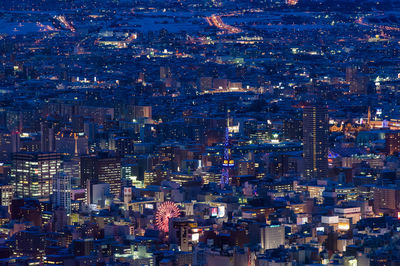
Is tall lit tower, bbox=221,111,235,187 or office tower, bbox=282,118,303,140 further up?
office tower, bbox=282,118,303,140

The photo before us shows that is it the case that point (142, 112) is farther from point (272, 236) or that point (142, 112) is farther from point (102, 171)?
point (272, 236)

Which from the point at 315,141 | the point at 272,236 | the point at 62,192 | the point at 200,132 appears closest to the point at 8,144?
the point at 200,132

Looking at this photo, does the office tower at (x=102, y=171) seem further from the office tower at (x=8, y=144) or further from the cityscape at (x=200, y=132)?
the office tower at (x=8, y=144)

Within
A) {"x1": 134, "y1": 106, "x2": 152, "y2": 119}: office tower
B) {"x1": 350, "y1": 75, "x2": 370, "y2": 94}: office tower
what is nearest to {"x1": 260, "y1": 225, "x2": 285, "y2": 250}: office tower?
{"x1": 134, "y1": 106, "x2": 152, "y2": 119}: office tower

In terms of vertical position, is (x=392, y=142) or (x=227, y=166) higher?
(x=392, y=142)

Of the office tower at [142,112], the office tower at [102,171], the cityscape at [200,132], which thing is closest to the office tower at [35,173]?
the cityscape at [200,132]

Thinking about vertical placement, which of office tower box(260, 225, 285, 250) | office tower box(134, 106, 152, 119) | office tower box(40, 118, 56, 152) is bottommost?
office tower box(260, 225, 285, 250)

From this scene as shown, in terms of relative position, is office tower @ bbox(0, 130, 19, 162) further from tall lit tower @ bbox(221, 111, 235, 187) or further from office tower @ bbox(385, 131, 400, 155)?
office tower @ bbox(385, 131, 400, 155)
